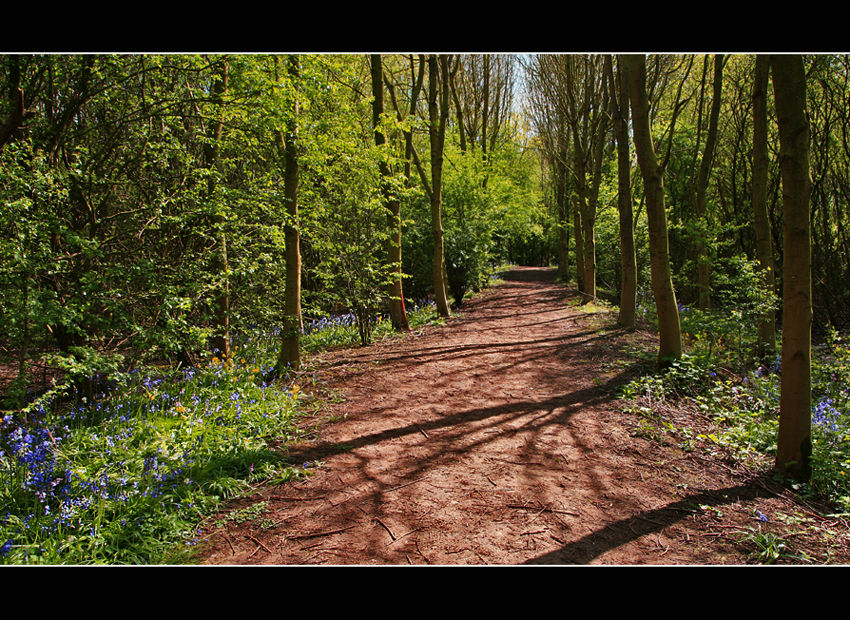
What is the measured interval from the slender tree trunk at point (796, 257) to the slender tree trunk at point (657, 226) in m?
2.37

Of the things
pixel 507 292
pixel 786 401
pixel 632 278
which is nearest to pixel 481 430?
pixel 786 401

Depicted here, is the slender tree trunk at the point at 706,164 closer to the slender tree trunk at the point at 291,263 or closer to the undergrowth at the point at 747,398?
the undergrowth at the point at 747,398

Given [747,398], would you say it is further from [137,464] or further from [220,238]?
[220,238]

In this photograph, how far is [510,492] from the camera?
3.28 metres

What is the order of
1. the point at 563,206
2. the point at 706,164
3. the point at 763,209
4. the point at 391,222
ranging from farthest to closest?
the point at 563,206, the point at 391,222, the point at 706,164, the point at 763,209

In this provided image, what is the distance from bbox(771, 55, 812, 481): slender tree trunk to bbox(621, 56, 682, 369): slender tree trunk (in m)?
2.37

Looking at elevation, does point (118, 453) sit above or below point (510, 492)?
above

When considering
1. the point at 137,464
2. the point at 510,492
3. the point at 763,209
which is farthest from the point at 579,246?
the point at 137,464

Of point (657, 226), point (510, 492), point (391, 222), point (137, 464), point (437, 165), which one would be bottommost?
point (510, 492)

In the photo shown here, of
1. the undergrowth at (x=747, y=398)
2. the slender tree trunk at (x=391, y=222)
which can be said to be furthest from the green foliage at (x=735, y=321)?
the slender tree trunk at (x=391, y=222)

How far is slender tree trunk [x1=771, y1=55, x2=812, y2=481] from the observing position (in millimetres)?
3260

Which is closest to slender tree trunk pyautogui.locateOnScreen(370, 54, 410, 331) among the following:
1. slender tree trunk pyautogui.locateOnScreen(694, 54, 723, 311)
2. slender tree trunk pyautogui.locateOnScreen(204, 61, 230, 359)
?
slender tree trunk pyautogui.locateOnScreen(204, 61, 230, 359)

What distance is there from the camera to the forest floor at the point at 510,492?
2.63m

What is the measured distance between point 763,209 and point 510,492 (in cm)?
587
